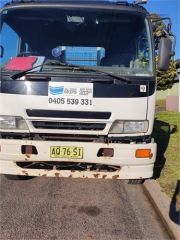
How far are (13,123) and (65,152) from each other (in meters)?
0.81

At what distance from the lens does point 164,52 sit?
20.2 feet

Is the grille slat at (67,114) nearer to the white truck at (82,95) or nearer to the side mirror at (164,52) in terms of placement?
the white truck at (82,95)

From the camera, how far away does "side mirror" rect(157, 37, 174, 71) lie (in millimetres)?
6148

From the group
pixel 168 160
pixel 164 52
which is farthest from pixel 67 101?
pixel 168 160

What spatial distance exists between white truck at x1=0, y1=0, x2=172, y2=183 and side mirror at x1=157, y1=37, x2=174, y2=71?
0.05 feet

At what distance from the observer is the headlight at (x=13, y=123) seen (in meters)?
5.74

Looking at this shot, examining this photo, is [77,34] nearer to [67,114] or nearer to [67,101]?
[67,101]

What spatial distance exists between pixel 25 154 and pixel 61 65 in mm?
1297

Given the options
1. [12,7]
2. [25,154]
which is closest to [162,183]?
[25,154]

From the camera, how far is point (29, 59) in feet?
19.4

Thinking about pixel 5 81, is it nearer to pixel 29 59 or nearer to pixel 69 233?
pixel 29 59

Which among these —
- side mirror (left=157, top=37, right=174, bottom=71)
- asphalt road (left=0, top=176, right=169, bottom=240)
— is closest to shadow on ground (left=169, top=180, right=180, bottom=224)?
asphalt road (left=0, top=176, right=169, bottom=240)

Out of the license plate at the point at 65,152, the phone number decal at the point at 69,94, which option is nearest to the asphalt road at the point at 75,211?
the license plate at the point at 65,152

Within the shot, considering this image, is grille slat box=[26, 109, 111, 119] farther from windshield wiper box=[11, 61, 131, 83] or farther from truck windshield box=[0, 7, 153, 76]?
truck windshield box=[0, 7, 153, 76]
